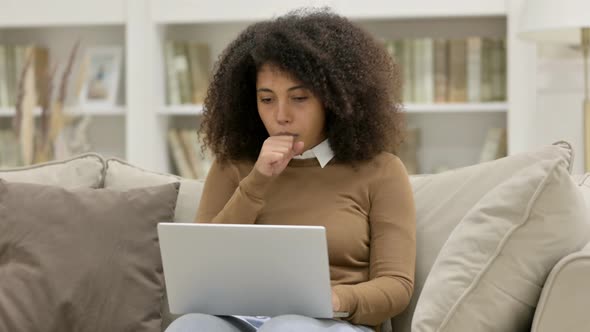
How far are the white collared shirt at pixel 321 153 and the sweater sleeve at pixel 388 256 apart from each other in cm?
12

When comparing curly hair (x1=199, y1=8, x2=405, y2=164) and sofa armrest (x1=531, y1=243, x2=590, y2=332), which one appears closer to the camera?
sofa armrest (x1=531, y1=243, x2=590, y2=332)

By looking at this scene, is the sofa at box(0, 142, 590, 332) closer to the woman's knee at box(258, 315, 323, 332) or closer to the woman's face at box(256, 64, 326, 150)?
the woman's knee at box(258, 315, 323, 332)

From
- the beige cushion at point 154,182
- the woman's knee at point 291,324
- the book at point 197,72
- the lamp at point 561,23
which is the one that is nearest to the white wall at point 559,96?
the lamp at point 561,23

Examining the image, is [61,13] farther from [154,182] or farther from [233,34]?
[154,182]

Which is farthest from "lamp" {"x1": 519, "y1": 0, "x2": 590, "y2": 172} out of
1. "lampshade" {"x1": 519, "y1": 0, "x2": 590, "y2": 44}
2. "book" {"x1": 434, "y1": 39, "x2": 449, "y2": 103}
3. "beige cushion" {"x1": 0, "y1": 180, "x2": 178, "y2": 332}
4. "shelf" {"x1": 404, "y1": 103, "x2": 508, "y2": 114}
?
"beige cushion" {"x1": 0, "y1": 180, "x2": 178, "y2": 332}

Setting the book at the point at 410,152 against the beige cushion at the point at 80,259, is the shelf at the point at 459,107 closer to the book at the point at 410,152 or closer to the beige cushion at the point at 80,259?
the book at the point at 410,152

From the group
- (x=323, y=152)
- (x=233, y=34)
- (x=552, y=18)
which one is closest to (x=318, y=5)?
(x=233, y=34)

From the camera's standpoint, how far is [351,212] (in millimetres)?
1869

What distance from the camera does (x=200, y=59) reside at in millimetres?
3777

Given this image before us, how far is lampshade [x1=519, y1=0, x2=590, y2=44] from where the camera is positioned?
9.53ft

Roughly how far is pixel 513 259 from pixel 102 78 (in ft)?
8.71

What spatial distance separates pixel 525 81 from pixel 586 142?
431 mm

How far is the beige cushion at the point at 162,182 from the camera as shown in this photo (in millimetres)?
2193

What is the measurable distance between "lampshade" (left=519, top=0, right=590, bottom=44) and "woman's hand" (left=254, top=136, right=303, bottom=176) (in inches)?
54.8
